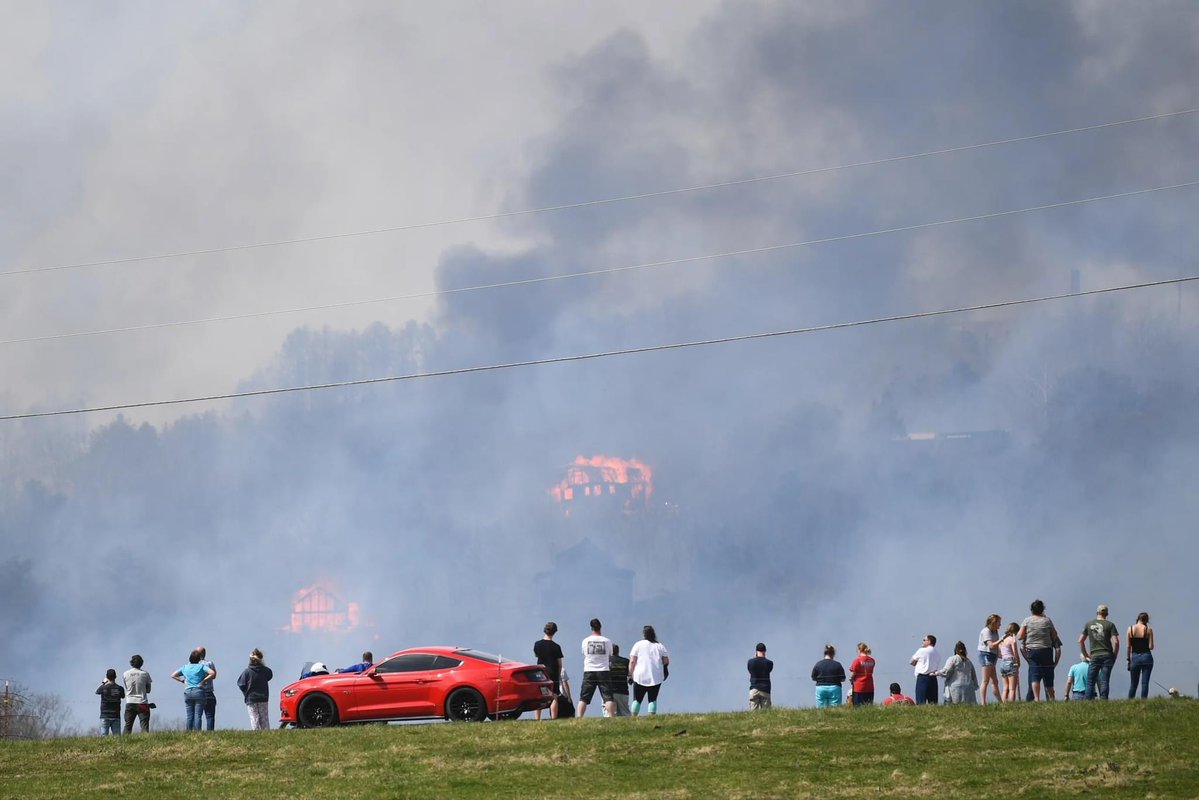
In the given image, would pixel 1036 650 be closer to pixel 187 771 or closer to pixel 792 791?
pixel 792 791

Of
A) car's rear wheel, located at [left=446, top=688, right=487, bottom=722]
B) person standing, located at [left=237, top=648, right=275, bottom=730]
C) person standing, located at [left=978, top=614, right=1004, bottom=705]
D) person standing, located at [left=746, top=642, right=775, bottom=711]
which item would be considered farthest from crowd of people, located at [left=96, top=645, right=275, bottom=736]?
person standing, located at [left=978, top=614, right=1004, bottom=705]

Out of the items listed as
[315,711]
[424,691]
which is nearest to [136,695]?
[315,711]

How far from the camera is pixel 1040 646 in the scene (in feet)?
101

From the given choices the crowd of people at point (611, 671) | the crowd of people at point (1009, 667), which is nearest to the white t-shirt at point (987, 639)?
the crowd of people at point (1009, 667)

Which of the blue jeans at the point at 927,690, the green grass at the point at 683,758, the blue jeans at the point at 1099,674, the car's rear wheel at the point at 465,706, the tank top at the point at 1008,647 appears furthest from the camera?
the blue jeans at the point at 927,690

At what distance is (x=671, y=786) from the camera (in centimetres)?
2412

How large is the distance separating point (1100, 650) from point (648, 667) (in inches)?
398

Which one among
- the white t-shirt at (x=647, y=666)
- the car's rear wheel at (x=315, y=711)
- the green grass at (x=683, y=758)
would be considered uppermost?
the white t-shirt at (x=647, y=666)

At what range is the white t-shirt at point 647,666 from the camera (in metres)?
32.0

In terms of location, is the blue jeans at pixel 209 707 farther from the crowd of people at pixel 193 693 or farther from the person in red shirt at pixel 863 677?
the person in red shirt at pixel 863 677

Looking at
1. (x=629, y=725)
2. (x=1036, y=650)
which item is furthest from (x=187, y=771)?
(x=1036, y=650)

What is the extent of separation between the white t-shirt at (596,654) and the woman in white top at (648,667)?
584 millimetres

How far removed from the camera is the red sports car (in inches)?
1243

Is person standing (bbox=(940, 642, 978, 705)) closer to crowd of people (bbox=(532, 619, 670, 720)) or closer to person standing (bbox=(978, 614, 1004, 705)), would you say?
person standing (bbox=(978, 614, 1004, 705))
